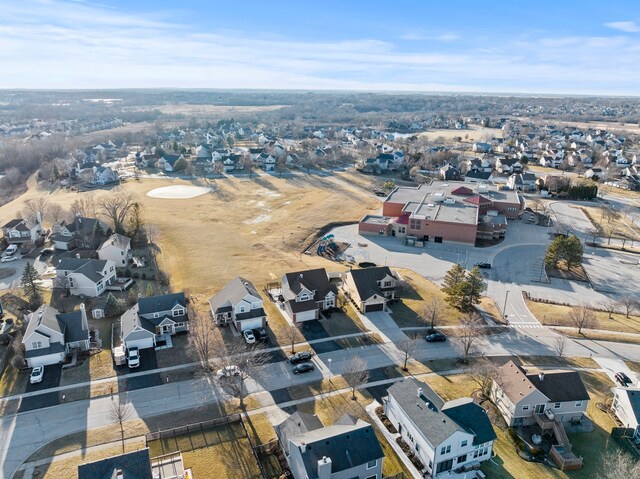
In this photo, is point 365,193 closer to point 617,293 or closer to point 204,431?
point 617,293

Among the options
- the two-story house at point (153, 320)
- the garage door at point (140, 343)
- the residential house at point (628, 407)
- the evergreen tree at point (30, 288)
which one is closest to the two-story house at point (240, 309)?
the two-story house at point (153, 320)

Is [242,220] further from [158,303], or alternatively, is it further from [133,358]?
[133,358]

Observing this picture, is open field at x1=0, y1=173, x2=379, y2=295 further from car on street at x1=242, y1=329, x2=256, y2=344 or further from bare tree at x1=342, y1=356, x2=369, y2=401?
bare tree at x1=342, y1=356, x2=369, y2=401

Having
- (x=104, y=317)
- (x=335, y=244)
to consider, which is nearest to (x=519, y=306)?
(x=335, y=244)

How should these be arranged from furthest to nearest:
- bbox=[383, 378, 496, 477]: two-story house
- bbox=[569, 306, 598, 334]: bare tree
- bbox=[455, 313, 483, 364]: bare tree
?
bbox=[569, 306, 598, 334]: bare tree
bbox=[455, 313, 483, 364]: bare tree
bbox=[383, 378, 496, 477]: two-story house

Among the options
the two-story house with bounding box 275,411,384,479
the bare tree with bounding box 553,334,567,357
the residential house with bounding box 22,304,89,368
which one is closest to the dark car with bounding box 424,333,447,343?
the bare tree with bounding box 553,334,567,357

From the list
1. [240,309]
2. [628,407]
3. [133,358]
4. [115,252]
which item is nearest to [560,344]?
[628,407]

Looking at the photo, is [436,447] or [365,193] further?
[365,193]
